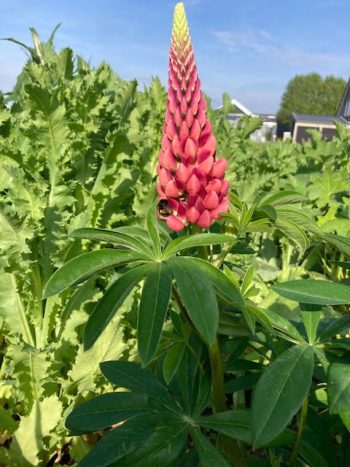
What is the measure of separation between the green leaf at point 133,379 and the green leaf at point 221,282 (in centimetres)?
32

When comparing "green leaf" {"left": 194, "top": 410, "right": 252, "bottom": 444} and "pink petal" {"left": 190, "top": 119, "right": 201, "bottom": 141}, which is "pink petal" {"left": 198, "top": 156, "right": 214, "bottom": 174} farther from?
"green leaf" {"left": 194, "top": 410, "right": 252, "bottom": 444}

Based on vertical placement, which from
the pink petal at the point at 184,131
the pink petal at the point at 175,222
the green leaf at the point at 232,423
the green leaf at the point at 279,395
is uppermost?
the pink petal at the point at 184,131

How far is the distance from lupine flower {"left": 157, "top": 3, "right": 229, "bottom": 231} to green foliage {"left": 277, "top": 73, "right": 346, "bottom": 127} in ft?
194

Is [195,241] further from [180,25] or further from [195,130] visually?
[180,25]

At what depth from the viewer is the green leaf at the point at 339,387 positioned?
0.73 m

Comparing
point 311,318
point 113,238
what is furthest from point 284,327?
point 113,238

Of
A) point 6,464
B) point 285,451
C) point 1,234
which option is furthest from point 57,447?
point 285,451

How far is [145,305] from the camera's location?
72cm

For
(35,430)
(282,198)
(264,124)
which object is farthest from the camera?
(264,124)

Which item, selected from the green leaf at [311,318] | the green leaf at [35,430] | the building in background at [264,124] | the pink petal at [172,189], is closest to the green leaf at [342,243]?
the green leaf at [311,318]

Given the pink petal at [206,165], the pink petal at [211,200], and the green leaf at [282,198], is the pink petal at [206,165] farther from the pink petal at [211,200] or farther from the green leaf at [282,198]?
the green leaf at [282,198]

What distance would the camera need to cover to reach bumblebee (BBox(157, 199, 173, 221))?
39.2 inches

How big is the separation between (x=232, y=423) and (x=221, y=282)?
0.99ft

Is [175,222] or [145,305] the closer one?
[145,305]
